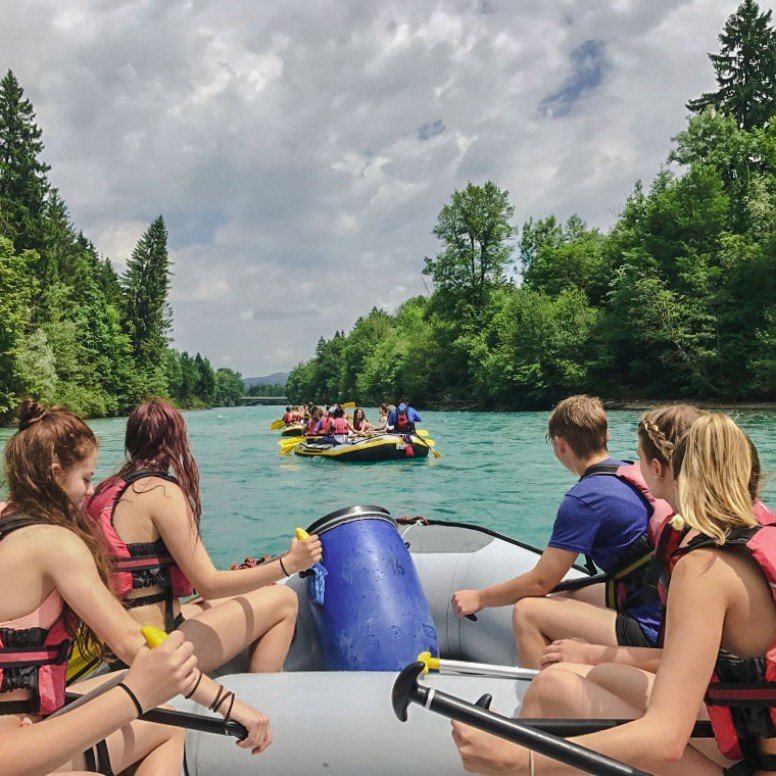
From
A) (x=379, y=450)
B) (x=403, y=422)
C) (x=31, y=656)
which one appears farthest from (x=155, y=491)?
(x=403, y=422)

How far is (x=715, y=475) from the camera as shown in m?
1.34

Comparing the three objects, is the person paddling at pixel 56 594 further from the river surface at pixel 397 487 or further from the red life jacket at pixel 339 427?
the red life jacket at pixel 339 427

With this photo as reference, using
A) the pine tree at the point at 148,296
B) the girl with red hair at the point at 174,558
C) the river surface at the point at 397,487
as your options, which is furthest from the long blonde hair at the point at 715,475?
the pine tree at the point at 148,296

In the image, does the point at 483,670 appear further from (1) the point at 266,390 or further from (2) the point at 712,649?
(1) the point at 266,390

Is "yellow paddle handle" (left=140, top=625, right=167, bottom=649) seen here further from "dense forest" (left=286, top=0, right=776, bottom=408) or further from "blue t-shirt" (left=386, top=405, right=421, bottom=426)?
"dense forest" (left=286, top=0, right=776, bottom=408)

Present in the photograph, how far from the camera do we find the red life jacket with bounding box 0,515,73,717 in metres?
1.41

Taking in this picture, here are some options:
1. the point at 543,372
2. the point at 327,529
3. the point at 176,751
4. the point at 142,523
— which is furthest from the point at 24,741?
the point at 543,372

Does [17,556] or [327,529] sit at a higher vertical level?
[17,556]

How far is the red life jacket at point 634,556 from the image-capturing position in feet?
7.14

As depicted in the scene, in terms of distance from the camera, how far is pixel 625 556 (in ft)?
7.25

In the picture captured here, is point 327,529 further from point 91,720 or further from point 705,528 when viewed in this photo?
point 705,528

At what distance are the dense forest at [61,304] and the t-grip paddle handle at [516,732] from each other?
2506cm

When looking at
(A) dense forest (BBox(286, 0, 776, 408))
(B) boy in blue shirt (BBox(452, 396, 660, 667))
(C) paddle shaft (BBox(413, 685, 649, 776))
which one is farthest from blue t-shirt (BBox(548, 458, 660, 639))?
(A) dense forest (BBox(286, 0, 776, 408))

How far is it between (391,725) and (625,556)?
0.99m
